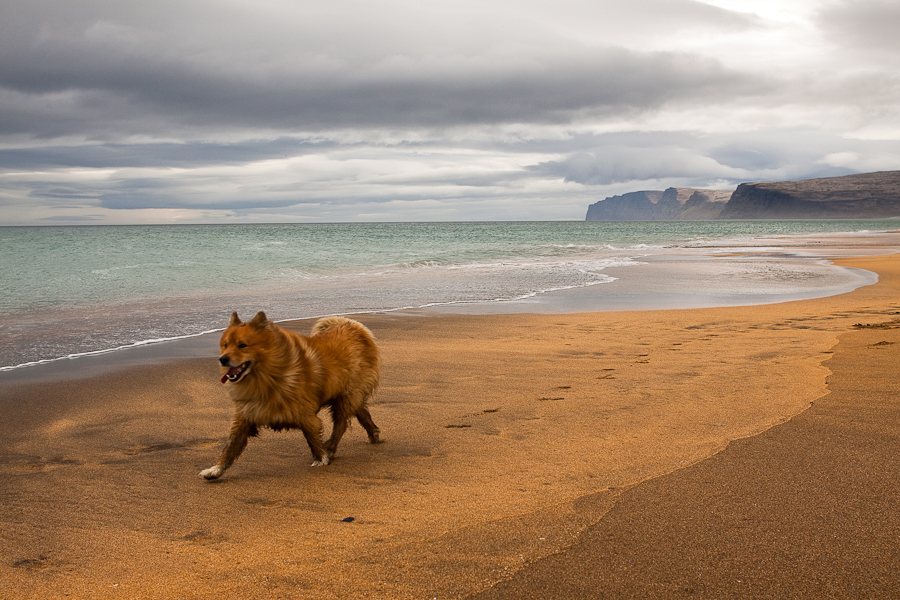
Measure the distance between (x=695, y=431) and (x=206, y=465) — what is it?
142 inches

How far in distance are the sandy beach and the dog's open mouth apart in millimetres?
701

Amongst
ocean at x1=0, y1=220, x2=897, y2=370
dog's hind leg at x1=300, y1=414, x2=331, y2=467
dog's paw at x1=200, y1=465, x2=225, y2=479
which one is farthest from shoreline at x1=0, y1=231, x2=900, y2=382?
dog's hind leg at x1=300, y1=414, x2=331, y2=467

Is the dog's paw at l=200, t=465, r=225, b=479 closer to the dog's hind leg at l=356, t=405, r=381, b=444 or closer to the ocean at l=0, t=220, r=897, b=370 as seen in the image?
the dog's hind leg at l=356, t=405, r=381, b=444

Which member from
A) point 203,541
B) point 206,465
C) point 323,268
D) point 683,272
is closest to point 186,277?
point 323,268

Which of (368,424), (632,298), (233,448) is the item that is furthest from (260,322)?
(632,298)

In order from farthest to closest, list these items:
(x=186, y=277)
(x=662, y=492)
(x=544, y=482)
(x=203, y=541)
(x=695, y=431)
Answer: (x=186, y=277) < (x=695, y=431) < (x=544, y=482) < (x=662, y=492) < (x=203, y=541)

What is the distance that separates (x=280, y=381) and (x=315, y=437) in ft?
1.63

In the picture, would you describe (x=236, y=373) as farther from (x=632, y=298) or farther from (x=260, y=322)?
(x=632, y=298)

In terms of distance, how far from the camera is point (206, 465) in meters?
4.47

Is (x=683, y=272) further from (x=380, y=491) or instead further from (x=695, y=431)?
(x=380, y=491)

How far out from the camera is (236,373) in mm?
4043

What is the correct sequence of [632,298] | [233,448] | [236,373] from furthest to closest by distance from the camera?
[632,298], [233,448], [236,373]

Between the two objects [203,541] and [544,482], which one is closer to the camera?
[203,541]

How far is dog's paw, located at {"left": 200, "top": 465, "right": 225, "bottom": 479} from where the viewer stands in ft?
13.5
